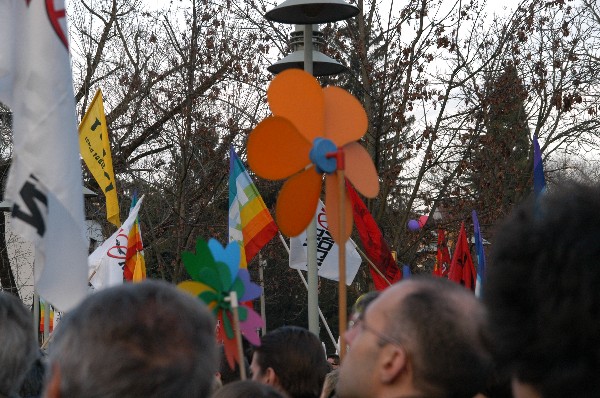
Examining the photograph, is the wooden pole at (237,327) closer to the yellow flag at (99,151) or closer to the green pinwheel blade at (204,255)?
the green pinwheel blade at (204,255)

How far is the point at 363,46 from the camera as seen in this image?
14.2 meters

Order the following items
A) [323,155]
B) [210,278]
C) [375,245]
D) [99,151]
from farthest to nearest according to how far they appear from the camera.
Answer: [99,151] < [375,245] < [323,155] < [210,278]

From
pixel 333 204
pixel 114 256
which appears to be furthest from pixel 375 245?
pixel 333 204

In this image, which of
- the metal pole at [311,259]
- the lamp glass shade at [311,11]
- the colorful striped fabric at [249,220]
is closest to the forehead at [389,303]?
the metal pole at [311,259]

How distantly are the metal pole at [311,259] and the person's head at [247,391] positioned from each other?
444 cm

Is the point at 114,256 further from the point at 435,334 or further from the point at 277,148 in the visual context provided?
the point at 435,334

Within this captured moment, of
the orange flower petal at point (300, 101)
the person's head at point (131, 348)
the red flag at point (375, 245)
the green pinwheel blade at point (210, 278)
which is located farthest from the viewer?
the red flag at point (375, 245)

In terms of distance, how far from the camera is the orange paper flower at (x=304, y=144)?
4941mm

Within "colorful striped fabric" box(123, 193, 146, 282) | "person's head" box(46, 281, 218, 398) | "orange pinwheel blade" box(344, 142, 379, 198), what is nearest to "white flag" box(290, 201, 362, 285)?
"colorful striped fabric" box(123, 193, 146, 282)

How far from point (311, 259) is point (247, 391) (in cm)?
481

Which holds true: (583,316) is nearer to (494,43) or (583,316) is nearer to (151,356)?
(151,356)

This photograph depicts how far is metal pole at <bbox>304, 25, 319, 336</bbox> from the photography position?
25.5ft

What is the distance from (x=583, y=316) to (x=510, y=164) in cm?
1455

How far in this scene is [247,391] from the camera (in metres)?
2.97
